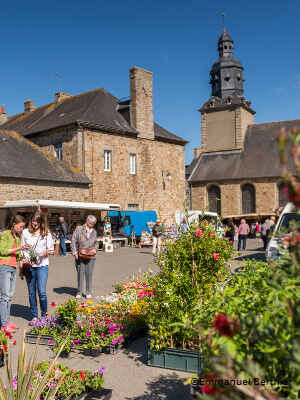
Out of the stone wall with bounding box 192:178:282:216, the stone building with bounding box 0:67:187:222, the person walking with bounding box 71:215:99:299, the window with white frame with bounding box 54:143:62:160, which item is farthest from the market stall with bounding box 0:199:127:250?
the stone wall with bounding box 192:178:282:216

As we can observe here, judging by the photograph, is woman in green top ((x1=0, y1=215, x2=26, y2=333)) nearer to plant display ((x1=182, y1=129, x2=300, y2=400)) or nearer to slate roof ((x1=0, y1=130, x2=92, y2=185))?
plant display ((x1=182, y1=129, x2=300, y2=400))

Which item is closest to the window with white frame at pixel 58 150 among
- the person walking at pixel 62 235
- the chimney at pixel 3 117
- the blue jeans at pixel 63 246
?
the person walking at pixel 62 235

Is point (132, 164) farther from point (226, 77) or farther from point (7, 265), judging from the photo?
point (226, 77)

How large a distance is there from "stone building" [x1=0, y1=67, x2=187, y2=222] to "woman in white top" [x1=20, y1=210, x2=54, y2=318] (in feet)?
55.1

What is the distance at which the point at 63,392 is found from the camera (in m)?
3.90

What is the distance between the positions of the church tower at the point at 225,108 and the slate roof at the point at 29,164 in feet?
82.7

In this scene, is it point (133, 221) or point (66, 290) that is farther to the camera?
point (133, 221)

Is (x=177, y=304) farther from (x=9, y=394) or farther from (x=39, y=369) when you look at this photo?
(x=9, y=394)

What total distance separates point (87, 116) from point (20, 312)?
19.4 m

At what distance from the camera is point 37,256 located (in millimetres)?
6590

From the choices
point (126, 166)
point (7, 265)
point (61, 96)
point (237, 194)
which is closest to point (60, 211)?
point (126, 166)

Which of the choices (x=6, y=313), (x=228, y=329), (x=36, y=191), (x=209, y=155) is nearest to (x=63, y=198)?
(x=36, y=191)

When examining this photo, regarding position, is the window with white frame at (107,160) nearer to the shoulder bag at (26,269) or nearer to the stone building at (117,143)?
the stone building at (117,143)

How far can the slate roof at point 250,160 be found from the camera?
40338 mm
